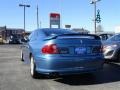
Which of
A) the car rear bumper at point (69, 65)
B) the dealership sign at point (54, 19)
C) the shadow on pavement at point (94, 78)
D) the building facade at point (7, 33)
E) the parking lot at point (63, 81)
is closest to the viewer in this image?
the parking lot at point (63, 81)

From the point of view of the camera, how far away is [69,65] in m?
9.12

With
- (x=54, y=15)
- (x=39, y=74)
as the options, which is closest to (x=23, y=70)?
(x=39, y=74)

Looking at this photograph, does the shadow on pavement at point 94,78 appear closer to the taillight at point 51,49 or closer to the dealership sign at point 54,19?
the taillight at point 51,49

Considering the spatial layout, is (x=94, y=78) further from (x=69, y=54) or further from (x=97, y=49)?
(x=69, y=54)

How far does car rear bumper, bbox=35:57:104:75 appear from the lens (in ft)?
29.8

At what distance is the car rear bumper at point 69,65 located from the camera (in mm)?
9094

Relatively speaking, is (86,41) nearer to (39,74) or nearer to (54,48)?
(54,48)

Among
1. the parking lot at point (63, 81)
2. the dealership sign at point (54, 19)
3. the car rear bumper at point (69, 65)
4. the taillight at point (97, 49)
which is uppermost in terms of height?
the dealership sign at point (54, 19)

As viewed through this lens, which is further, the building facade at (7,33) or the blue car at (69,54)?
the building facade at (7,33)

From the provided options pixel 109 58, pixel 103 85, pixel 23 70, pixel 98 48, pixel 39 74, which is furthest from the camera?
pixel 109 58

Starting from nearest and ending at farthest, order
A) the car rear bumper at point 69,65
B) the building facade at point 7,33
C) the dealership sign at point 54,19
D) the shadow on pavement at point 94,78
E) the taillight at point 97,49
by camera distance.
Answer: the car rear bumper at point 69,65 → the taillight at point 97,49 → the shadow on pavement at point 94,78 → the dealership sign at point 54,19 → the building facade at point 7,33

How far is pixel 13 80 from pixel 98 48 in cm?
252

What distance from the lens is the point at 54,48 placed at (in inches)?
360

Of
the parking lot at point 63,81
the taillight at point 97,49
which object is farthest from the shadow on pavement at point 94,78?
the taillight at point 97,49
